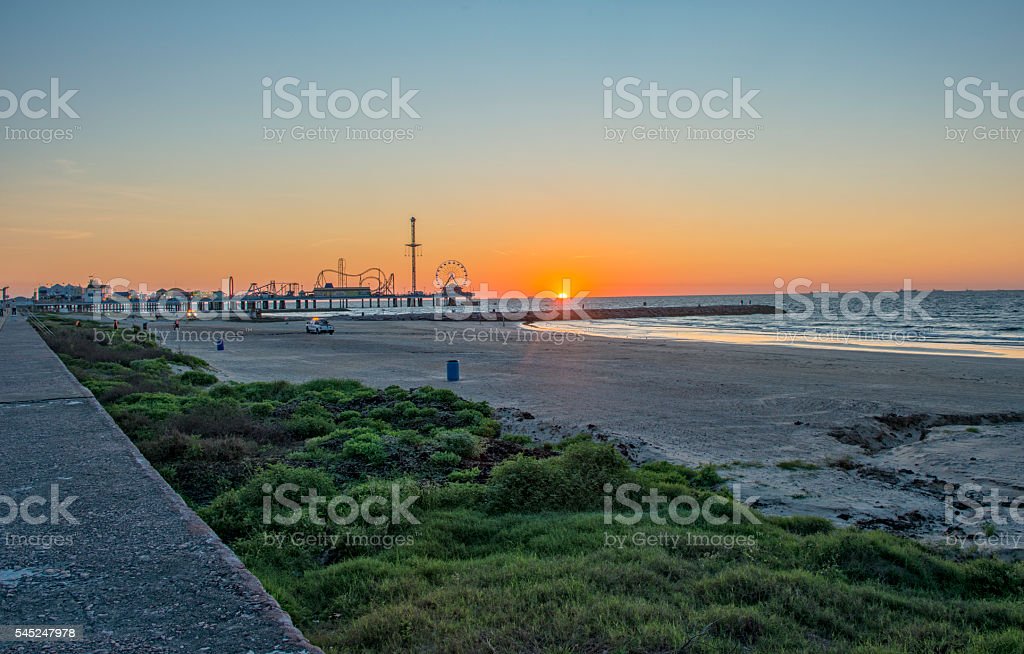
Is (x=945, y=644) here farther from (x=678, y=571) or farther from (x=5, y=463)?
(x=5, y=463)

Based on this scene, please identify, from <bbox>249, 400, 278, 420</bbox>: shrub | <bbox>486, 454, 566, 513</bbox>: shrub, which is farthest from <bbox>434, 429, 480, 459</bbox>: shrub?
<bbox>249, 400, 278, 420</bbox>: shrub

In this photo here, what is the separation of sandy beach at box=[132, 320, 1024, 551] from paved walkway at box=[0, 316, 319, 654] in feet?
22.3

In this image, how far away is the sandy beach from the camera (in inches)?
372

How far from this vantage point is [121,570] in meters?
4.08

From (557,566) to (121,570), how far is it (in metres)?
3.03

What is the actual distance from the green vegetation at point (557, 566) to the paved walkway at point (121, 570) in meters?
0.79

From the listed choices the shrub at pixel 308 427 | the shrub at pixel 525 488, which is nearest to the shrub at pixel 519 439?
the shrub at pixel 308 427

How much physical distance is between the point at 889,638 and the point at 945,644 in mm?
346

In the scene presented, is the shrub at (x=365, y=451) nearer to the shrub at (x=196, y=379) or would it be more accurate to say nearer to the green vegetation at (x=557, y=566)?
the green vegetation at (x=557, y=566)

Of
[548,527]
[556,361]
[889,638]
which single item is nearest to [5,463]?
[548,527]

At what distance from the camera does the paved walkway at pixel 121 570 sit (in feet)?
10.9

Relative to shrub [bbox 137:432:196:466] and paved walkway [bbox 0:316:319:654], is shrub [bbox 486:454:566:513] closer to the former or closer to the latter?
paved walkway [bbox 0:316:319:654]

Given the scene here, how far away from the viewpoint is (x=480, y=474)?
9.20m

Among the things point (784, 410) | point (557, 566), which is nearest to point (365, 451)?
point (557, 566)
